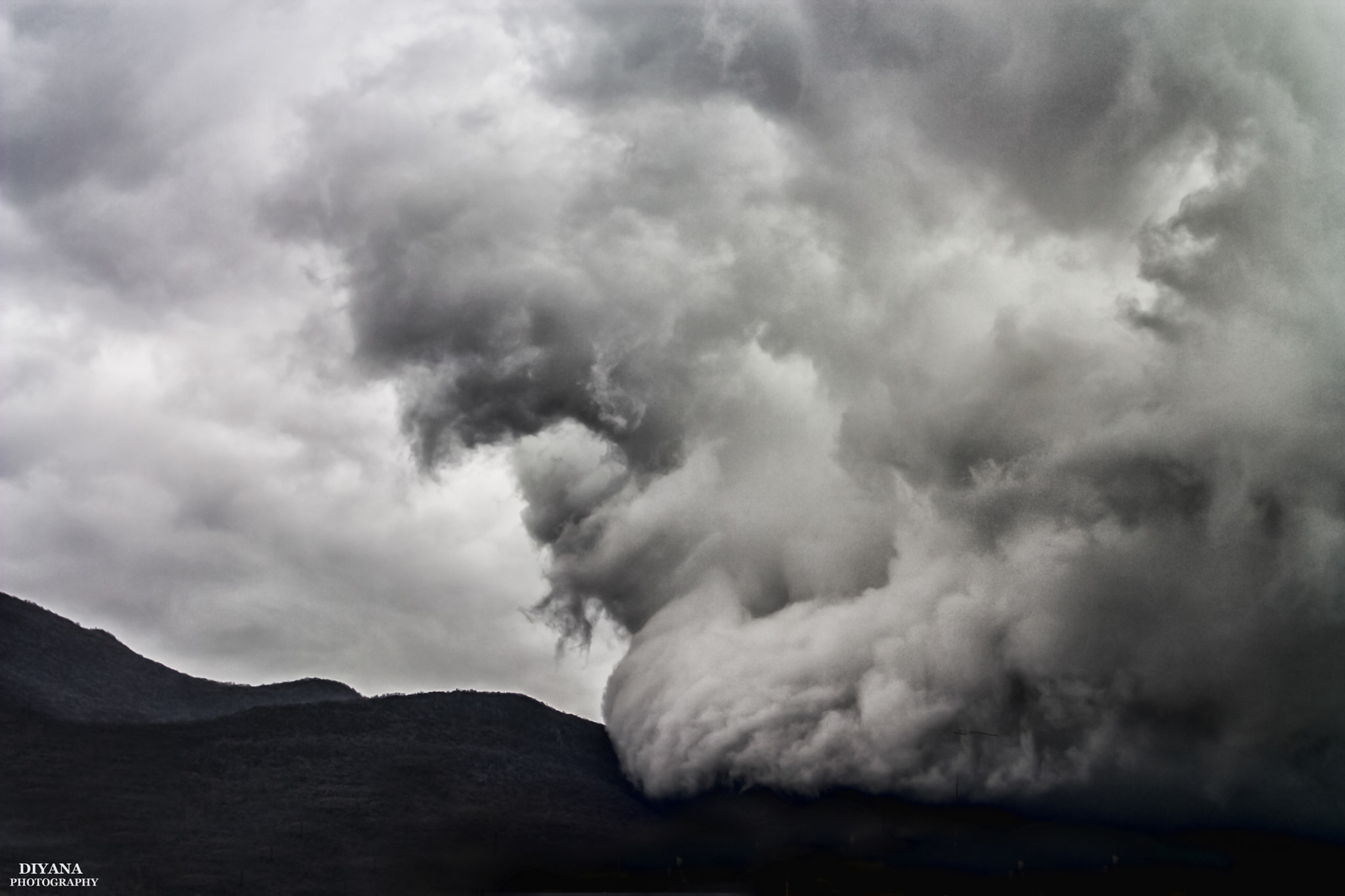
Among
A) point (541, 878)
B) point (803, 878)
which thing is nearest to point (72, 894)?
point (541, 878)

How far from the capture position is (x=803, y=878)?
627 feet

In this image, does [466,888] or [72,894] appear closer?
[72,894]

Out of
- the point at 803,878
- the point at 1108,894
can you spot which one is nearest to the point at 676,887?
the point at 803,878

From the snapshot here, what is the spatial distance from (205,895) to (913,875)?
98.4 m

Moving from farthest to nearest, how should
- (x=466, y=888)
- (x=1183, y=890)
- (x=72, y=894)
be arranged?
(x=1183, y=890) < (x=466, y=888) < (x=72, y=894)

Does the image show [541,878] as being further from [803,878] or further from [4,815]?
[4,815]

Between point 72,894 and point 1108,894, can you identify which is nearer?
point 72,894

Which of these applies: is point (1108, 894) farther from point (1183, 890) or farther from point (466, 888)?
point (466, 888)

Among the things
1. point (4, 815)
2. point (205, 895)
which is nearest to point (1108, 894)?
point (205, 895)

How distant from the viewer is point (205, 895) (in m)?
176

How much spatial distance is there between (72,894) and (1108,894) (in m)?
140

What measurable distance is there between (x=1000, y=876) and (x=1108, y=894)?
15.2m

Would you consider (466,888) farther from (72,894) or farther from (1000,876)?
(1000,876)

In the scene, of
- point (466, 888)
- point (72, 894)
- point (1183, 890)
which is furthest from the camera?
point (1183, 890)
